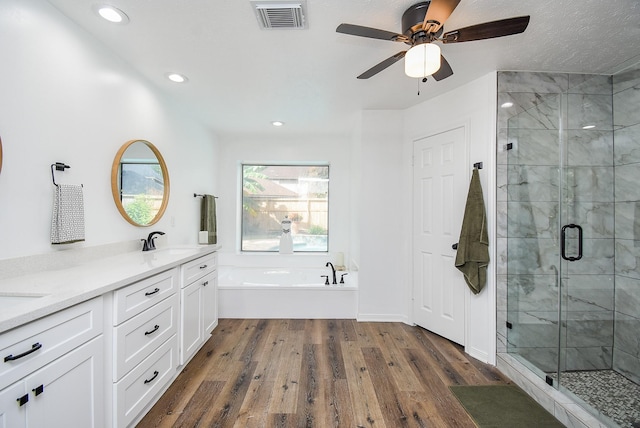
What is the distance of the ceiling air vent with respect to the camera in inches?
61.0

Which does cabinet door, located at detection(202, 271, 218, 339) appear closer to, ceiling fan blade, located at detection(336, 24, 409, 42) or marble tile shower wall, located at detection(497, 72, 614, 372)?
ceiling fan blade, located at detection(336, 24, 409, 42)

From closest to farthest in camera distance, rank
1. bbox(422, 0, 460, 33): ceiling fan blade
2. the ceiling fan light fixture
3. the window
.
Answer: bbox(422, 0, 460, 33): ceiling fan blade < the ceiling fan light fixture < the window

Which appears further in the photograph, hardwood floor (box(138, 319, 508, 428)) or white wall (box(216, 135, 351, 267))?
white wall (box(216, 135, 351, 267))

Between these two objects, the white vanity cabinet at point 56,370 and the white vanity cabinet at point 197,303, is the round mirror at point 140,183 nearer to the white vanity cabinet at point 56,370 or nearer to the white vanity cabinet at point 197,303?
the white vanity cabinet at point 197,303

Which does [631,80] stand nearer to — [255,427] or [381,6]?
[381,6]

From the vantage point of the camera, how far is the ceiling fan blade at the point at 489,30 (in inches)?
55.4

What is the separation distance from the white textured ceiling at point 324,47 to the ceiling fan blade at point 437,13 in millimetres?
202

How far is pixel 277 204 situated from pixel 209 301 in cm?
221

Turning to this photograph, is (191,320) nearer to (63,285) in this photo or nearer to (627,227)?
(63,285)

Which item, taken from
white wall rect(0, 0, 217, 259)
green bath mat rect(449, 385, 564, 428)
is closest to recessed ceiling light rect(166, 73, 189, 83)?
white wall rect(0, 0, 217, 259)

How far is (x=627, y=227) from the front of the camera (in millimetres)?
2164

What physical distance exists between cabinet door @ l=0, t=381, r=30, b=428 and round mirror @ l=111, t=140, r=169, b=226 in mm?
1506

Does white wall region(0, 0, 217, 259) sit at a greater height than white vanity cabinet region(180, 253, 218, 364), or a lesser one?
greater

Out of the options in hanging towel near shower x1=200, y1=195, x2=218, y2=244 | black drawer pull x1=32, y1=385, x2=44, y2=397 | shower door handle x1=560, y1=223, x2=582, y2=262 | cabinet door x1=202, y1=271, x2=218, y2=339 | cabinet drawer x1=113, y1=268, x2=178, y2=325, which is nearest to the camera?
black drawer pull x1=32, y1=385, x2=44, y2=397
